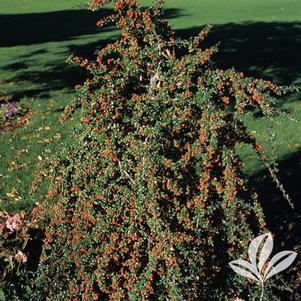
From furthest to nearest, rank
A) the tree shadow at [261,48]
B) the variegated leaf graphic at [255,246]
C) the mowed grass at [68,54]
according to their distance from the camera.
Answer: the tree shadow at [261,48], the mowed grass at [68,54], the variegated leaf graphic at [255,246]

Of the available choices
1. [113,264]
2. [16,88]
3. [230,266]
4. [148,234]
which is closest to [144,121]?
[148,234]

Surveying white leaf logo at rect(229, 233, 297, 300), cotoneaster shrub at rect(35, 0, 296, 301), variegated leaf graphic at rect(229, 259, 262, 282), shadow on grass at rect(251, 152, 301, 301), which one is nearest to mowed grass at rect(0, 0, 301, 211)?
shadow on grass at rect(251, 152, 301, 301)

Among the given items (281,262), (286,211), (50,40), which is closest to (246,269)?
(281,262)

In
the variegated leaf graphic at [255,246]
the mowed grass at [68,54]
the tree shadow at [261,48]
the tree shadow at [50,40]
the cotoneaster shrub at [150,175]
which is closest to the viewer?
the cotoneaster shrub at [150,175]

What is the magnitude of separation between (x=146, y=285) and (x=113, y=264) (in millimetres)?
454

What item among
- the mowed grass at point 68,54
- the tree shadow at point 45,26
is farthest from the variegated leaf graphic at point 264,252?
the tree shadow at point 45,26

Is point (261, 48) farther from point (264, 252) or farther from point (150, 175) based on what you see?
point (150, 175)

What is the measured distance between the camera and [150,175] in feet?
12.7

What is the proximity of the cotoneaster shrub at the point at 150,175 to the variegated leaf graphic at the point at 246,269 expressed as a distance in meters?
0.10

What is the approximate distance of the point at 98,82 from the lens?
166 inches

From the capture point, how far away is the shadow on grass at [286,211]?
18.1 feet

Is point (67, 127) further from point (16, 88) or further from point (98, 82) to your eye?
point (98, 82)

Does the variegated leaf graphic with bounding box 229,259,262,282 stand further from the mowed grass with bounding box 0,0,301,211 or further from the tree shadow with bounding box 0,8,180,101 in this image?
the tree shadow with bounding box 0,8,180,101

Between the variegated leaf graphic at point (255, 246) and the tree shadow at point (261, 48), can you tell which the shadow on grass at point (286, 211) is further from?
the tree shadow at point (261, 48)
